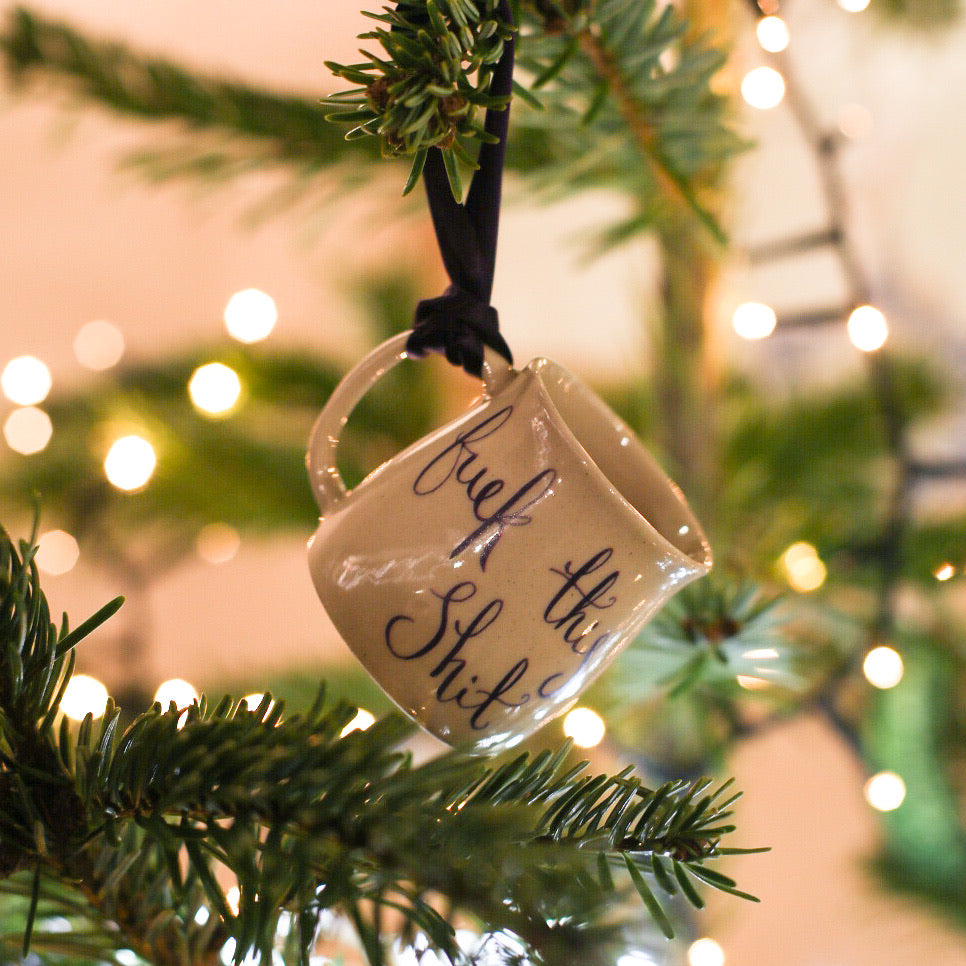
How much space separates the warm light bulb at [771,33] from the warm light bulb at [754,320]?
0.52 ft

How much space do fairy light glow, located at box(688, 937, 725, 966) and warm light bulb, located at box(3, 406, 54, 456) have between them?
2.57 feet

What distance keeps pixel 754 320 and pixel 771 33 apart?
17 cm

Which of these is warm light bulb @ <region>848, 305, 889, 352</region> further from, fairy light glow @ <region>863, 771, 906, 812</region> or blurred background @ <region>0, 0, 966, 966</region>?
Answer: fairy light glow @ <region>863, 771, 906, 812</region>

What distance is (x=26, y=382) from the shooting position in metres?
0.96

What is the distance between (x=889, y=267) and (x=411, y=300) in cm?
53

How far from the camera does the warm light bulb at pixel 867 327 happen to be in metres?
0.48

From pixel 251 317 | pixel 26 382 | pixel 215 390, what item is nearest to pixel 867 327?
pixel 215 390

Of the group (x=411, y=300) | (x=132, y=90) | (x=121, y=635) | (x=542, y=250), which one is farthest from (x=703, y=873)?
(x=121, y=635)

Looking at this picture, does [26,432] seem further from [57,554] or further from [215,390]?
[215,390]

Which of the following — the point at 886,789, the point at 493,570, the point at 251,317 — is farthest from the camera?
the point at 251,317

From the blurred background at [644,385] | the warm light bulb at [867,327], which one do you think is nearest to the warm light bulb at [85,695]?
the blurred background at [644,385]

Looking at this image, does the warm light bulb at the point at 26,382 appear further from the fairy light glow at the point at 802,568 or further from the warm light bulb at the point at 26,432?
the fairy light glow at the point at 802,568

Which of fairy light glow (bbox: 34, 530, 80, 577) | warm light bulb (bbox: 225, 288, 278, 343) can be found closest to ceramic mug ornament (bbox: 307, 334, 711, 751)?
warm light bulb (bbox: 225, 288, 278, 343)

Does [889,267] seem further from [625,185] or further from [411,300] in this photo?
[625,185]
